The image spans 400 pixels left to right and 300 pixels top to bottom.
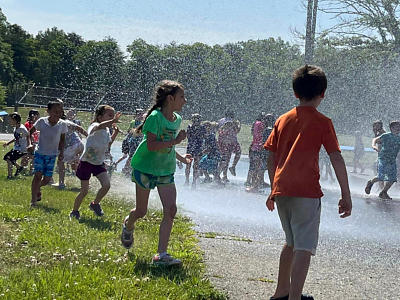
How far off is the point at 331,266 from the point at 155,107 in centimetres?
219

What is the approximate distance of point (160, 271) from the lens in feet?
16.9

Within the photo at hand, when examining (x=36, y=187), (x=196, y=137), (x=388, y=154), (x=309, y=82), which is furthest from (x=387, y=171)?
(x=309, y=82)

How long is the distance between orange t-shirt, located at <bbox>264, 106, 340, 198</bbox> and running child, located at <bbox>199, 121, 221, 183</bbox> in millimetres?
10526

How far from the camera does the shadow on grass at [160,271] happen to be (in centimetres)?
496

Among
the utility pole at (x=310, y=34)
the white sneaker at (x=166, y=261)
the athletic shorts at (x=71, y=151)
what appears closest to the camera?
the white sneaker at (x=166, y=261)

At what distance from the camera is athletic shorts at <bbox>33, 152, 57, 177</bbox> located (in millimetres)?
9094

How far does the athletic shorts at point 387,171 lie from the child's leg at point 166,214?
28.0ft

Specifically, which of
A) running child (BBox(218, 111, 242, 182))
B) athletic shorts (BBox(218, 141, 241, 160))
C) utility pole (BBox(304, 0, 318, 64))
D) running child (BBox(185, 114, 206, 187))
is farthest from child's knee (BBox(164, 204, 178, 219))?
utility pole (BBox(304, 0, 318, 64))

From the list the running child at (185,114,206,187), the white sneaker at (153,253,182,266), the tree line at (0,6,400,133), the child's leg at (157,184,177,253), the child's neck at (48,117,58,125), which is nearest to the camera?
the white sneaker at (153,253,182,266)

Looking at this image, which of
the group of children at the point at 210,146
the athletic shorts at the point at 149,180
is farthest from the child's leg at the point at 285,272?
the group of children at the point at 210,146

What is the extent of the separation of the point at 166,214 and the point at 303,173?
61.9 inches

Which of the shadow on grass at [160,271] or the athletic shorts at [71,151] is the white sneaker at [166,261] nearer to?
the shadow on grass at [160,271]

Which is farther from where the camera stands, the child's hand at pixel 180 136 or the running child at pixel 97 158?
the running child at pixel 97 158

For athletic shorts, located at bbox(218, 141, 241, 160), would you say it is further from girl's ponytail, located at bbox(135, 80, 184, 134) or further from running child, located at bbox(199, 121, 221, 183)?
girl's ponytail, located at bbox(135, 80, 184, 134)
